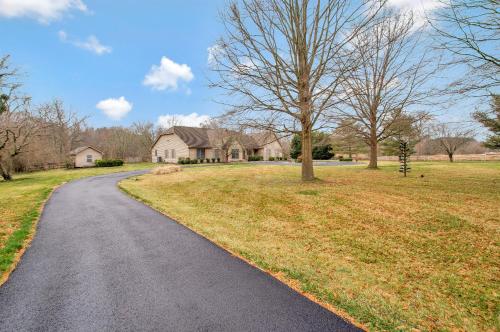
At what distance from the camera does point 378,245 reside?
574cm

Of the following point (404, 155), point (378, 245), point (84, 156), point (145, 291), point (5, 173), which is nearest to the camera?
point (145, 291)

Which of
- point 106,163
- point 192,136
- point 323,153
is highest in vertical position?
point 192,136

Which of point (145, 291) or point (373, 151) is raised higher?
point (373, 151)

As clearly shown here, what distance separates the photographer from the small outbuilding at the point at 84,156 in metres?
41.3

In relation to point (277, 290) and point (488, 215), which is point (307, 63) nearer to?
point (488, 215)

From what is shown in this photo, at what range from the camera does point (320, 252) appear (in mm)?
5465

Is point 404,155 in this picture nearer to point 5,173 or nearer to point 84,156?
point 5,173

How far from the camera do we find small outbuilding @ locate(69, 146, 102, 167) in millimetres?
41312

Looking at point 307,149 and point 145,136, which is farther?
point 145,136

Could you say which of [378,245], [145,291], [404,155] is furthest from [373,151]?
[145,291]

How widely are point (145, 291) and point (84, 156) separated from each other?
46768 millimetres

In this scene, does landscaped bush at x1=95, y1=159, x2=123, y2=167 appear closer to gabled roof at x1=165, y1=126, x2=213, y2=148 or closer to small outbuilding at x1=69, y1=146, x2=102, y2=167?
small outbuilding at x1=69, y1=146, x2=102, y2=167

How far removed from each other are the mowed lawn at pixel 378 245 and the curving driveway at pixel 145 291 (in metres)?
0.52

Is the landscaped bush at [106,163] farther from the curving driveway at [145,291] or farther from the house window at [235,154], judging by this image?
the curving driveway at [145,291]
